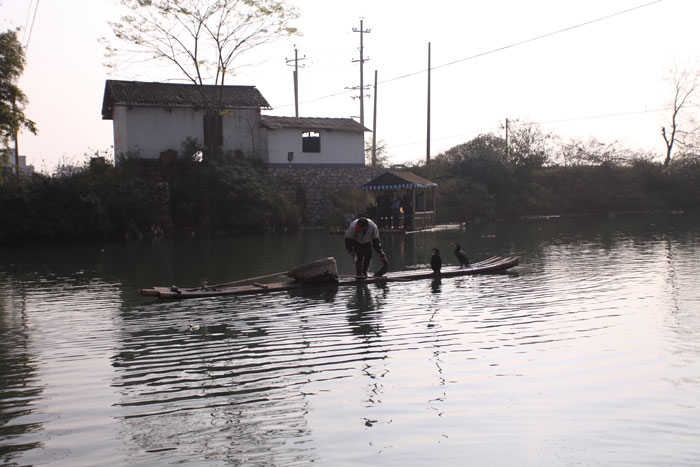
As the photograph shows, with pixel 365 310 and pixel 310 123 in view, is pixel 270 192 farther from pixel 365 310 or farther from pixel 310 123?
pixel 365 310

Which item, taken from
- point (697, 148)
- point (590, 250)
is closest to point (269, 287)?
point (590, 250)

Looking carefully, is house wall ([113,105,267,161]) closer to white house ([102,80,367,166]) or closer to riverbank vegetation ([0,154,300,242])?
white house ([102,80,367,166])

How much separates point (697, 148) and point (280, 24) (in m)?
40.5

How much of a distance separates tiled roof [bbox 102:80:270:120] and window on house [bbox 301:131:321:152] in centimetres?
329

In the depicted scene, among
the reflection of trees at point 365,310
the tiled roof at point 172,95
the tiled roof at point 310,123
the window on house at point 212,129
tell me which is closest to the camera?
the reflection of trees at point 365,310

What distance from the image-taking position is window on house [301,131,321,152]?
139ft

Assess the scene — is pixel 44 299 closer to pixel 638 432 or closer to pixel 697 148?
pixel 638 432

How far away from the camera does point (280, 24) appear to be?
37312 mm

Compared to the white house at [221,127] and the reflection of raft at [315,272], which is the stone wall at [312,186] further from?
the reflection of raft at [315,272]

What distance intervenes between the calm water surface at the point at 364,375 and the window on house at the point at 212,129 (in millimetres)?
24396

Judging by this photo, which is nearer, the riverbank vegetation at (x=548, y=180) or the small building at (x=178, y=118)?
the small building at (x=178, y=118)

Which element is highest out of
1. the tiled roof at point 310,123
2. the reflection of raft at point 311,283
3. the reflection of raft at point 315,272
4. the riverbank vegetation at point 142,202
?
the tiled roof at point 310,123

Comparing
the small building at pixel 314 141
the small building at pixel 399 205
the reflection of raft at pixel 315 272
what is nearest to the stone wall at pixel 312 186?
the small building at pixel 314 141

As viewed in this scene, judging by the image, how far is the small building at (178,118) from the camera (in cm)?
3733
